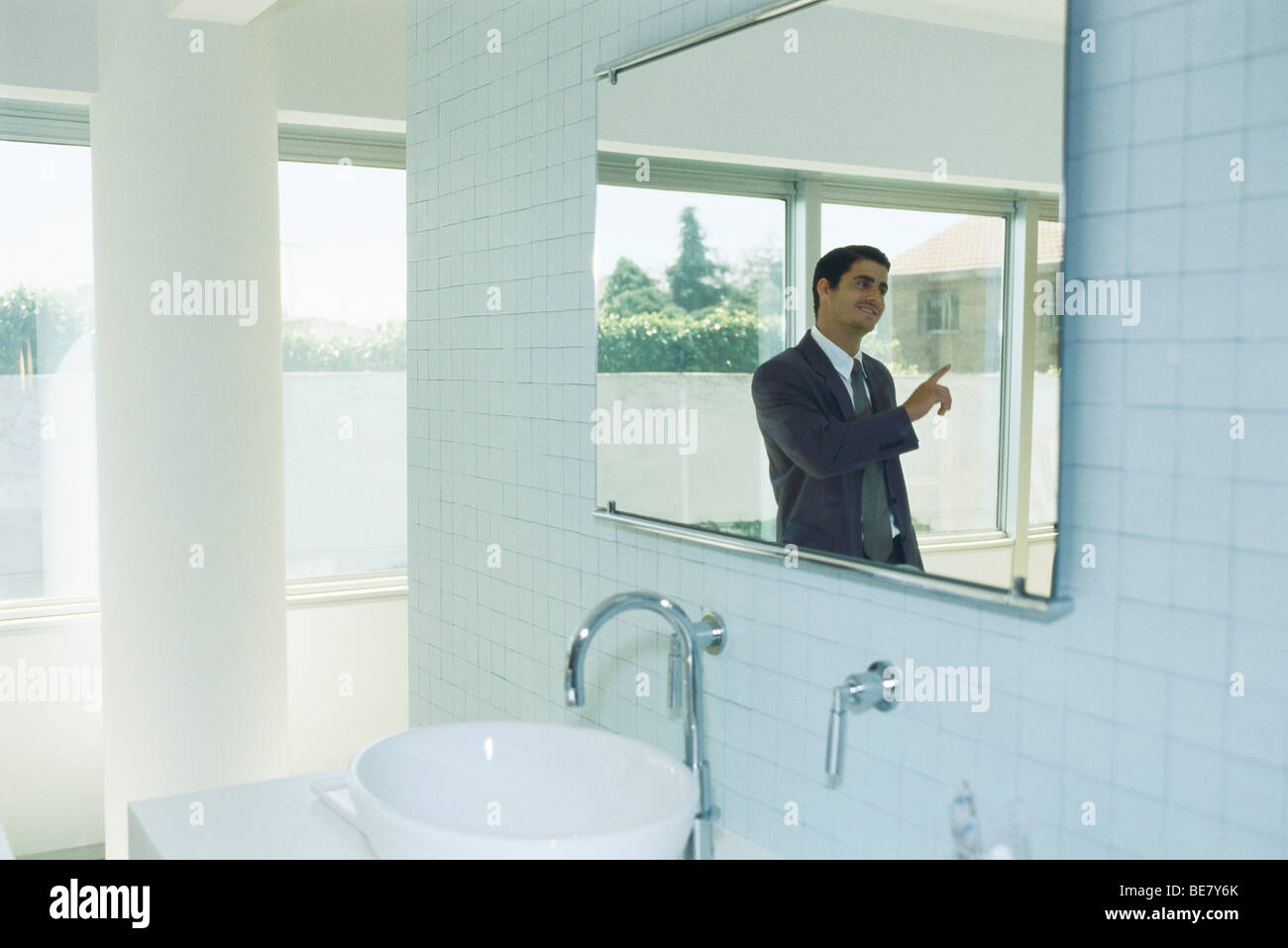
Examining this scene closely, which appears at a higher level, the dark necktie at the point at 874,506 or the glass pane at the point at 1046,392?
the glass pane at the point at 1046,392

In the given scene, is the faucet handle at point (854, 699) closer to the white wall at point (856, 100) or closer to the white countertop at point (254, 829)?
the white countertop at point (254, 829)

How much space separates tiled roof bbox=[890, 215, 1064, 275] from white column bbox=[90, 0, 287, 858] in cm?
215

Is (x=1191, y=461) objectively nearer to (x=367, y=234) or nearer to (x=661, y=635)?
(x=661, y=635)

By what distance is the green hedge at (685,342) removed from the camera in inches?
57.9

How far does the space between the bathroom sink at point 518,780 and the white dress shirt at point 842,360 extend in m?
0.43

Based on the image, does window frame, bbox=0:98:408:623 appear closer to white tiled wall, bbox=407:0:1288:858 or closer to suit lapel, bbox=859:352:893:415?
white tiled wall, bbox=407:0:1288:858

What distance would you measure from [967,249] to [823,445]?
0.29 meters

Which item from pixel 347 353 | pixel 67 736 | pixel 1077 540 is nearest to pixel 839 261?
pixel 1077 540

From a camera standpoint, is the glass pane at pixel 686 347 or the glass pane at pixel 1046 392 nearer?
the glass pane at pixel 1046 392

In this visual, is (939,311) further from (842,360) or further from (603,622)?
(603,622)

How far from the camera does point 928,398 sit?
1.23m

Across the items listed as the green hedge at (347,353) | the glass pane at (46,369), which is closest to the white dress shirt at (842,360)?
the green hedge at (347,353)

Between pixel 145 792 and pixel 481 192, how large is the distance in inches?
71.5

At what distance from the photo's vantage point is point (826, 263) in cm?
135
